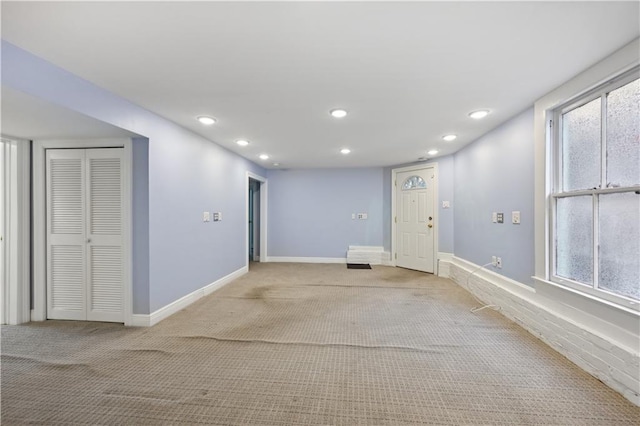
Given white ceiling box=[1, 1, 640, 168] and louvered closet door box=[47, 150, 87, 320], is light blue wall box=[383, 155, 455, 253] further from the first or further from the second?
louvered closet door box=[47, 150, 87, 320]

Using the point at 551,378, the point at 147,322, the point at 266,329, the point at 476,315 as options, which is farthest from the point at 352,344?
the point at 147,322

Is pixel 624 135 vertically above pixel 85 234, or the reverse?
pixel 624 135

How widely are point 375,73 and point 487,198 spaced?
2.51 m

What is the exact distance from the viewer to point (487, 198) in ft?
11.8

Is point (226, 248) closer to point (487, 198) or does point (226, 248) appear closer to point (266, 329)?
point (266, 329)

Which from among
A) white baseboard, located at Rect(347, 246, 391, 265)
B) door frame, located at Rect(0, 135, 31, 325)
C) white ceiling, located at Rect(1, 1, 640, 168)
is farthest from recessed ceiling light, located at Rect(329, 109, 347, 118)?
white baseboard, located at Rect(347, 246, 391, 265)

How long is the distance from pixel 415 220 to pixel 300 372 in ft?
13.6

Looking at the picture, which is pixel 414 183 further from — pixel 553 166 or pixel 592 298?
pixel 592 298

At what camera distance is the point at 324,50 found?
1.73 m

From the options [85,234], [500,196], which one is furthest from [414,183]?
[85,234]

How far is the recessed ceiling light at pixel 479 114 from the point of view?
A: 2799 mm

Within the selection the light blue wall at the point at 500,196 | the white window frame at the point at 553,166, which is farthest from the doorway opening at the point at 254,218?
the white window frame at the point at 553,166

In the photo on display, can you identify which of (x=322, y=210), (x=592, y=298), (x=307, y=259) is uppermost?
(x=322, y=210)

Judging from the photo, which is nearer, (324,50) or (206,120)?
(324,50)
